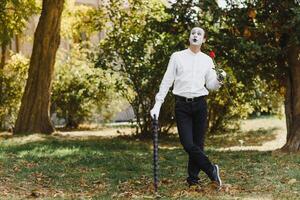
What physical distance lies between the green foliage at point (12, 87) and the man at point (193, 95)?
1268cm

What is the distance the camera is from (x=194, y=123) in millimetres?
8211

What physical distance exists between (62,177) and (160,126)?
767 centimetres

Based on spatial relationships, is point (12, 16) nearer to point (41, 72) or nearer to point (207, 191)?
point (41, 72)

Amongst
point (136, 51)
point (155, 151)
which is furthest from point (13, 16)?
point (155, 151)

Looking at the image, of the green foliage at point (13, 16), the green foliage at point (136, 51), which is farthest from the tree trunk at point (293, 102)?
the green foliage at point (13, 16)

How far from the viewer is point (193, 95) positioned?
805 centimetres

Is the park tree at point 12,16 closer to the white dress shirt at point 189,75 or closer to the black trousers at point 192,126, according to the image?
the white dress shirt at point 189,75

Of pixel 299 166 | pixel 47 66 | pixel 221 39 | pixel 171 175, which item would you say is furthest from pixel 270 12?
pixel 47 66

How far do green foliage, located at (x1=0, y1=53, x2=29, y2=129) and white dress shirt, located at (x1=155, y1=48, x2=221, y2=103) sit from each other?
1263 cm

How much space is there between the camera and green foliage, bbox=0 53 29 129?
2011 cm

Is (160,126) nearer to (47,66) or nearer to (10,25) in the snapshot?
(47,66)

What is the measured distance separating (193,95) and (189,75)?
27 cm

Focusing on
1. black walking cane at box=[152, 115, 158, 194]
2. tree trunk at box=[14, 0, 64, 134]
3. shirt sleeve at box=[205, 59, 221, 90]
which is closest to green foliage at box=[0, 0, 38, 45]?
tree trunk at box=[14, 0, 64, 134]

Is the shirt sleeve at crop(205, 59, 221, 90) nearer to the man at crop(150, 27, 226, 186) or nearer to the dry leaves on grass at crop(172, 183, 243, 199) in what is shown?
the man at crop(150, 27, 226, 186)
